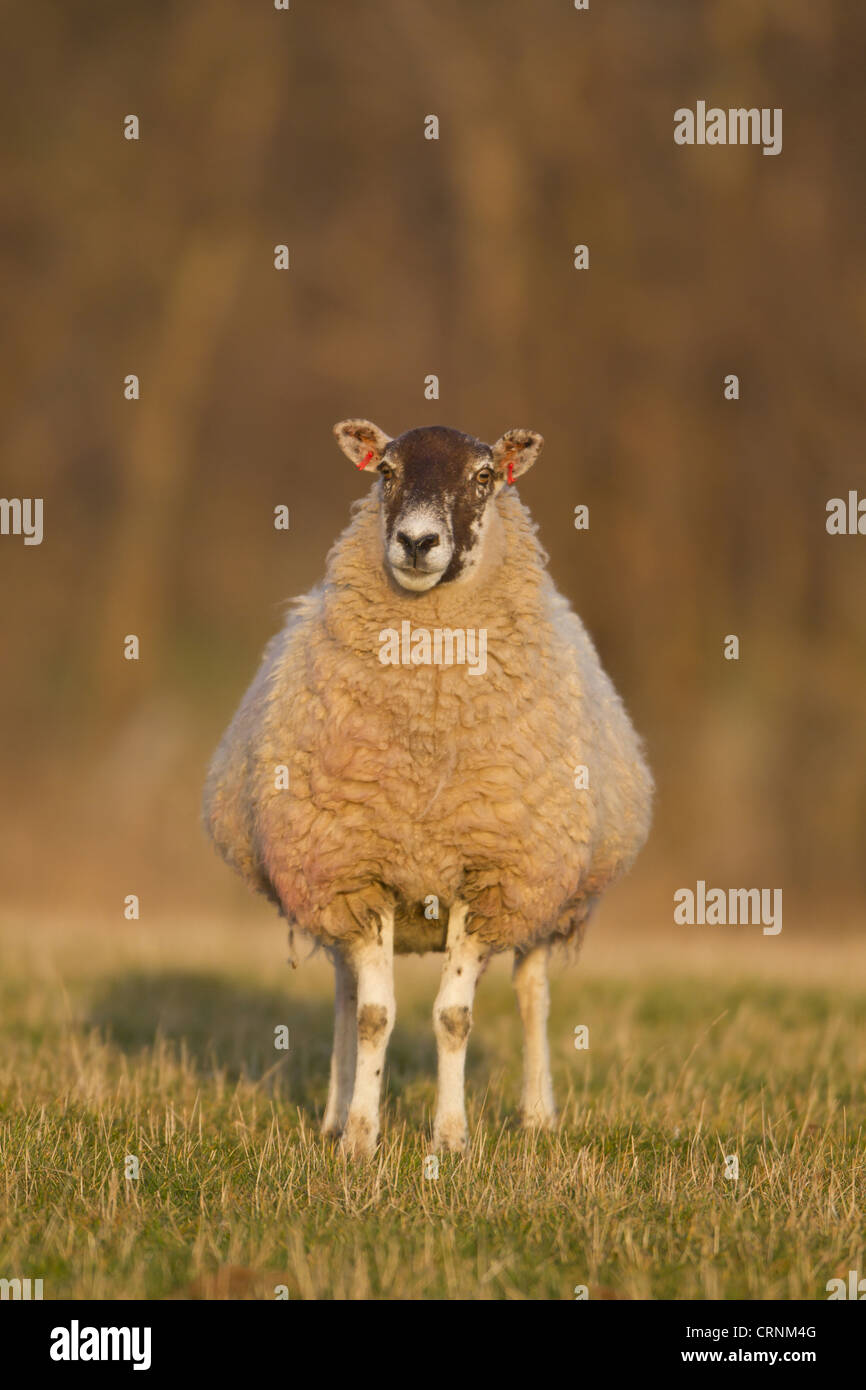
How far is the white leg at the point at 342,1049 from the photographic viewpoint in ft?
22.0

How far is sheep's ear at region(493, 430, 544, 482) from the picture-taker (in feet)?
21.8

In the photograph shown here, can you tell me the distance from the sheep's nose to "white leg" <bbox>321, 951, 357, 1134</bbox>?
1.85m

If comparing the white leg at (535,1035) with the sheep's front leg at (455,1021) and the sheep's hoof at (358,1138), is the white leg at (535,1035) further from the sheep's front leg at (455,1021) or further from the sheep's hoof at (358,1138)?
the sheep's hoof at (358,1138)

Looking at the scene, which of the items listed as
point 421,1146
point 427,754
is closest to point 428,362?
point 427,754

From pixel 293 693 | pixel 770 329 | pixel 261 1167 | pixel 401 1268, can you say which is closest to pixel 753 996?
pixel 293 693

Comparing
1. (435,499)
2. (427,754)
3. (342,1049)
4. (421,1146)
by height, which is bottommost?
(421,1146)

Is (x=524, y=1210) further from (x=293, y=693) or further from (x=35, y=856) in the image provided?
(x=35, y=856)

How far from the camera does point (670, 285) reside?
1026 inches

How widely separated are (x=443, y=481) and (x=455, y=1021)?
2.01 m

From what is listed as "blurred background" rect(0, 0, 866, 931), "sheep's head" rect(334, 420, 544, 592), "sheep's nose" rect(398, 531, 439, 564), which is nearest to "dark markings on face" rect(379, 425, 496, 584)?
"sheep's head" rect(334, 420, 544, 592)

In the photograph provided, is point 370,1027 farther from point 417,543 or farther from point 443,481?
point 443,481

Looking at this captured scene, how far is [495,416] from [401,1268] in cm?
2194

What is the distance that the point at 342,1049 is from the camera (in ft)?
22.6

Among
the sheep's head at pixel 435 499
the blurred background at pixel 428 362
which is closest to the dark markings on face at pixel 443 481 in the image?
the sheep's head at pixel 435 499
